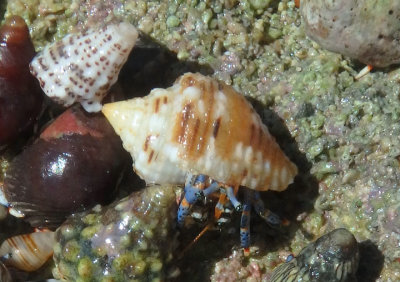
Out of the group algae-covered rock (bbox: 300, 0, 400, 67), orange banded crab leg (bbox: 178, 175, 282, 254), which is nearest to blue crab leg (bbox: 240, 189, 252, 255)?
orange banded crab leg (bbox: 178, 175, 282, 254)

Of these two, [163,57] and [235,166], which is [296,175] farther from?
[163,57]

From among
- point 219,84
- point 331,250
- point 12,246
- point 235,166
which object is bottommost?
point 12,246

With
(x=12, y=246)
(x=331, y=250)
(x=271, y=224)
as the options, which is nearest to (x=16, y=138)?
(x=12, y=246)

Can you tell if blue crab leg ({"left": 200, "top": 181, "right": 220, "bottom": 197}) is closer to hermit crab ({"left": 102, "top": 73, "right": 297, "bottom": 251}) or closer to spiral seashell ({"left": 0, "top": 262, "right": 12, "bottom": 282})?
hermit crab ({"left": 102, "top": 73, "right": 297, "bottom": 251})

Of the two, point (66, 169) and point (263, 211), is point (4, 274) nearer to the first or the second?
point (66, 169)

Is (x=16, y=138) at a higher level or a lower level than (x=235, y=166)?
lower

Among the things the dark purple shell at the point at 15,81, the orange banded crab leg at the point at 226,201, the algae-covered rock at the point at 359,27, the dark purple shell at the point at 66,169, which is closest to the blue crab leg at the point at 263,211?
the orange banded crab leg at the point at 226,201

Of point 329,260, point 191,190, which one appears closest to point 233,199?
point 191,190
